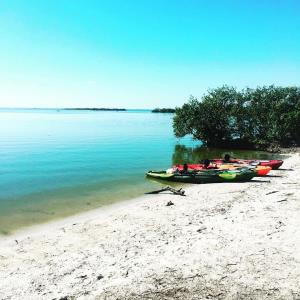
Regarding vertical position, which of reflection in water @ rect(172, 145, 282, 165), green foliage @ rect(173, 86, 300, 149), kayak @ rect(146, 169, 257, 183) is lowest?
reflection in water @ rect(172, 145, 282, 165)

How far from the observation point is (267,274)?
387 inches

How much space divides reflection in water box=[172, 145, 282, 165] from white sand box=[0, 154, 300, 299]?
22410 millimetres

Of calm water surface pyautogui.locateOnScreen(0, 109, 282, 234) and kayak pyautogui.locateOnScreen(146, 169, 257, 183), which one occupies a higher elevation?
kayak pyautogui.locateOnScreen(146, 169, 257, 183)

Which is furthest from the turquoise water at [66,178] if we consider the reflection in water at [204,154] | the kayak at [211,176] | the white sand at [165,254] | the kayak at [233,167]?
the kayak at [233,167]

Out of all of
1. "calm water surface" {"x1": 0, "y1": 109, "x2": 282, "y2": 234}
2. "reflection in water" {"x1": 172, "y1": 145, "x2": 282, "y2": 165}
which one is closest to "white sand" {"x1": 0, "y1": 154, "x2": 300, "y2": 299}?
"calm water surface" {"x1": 0, "y1": 109, "x2": 282, "y2": 234}

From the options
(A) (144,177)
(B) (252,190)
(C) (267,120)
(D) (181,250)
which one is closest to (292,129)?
(C) (267,120)

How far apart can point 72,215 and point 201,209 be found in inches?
248

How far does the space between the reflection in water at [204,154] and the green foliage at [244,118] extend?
8.96 ft

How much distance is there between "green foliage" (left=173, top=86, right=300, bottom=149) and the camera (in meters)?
46.3

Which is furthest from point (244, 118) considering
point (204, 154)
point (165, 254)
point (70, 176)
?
point (165, 254)

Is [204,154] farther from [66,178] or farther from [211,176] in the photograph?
[66,178]

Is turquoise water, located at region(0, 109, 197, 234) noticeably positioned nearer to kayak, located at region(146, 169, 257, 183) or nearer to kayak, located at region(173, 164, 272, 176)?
kayak, located at region(146, 169, 257, 183)

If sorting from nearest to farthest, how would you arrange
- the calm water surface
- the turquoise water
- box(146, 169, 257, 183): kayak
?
1. the turquoise water
2. the calm water surface
3. box(146, 169, 257, 183): kayak

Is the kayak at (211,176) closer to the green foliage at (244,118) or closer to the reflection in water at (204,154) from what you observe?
the reflection in water at (204,154)
